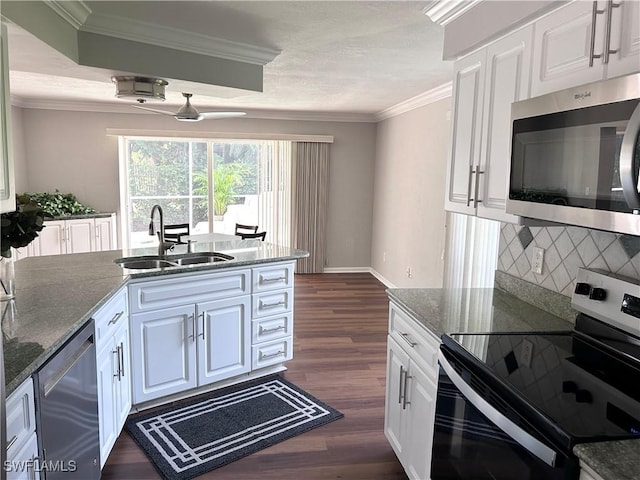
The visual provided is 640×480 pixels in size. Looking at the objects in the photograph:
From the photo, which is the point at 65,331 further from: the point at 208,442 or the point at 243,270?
the point at 243,270

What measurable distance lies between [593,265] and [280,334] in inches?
88.1

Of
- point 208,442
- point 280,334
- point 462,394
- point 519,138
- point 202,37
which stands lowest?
point 208,442

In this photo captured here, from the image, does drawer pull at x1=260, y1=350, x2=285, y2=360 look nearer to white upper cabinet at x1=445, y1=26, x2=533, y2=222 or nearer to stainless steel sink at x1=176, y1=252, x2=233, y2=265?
stainless steel sink at x1=176, y1=252, x2=233, y2=265

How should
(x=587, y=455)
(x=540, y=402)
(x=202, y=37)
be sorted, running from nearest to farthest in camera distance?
(x=587, y=455) → (x=540, y=402) → (x=202, y=37)

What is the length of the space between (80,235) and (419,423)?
526 centimetres

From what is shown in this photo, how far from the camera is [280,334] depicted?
11.4 feet

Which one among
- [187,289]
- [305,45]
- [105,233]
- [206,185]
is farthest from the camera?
[206,185]

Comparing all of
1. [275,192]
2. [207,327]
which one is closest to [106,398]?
[207,327]

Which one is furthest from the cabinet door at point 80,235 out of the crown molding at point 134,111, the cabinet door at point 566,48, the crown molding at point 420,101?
the cabinet door at point 566,48

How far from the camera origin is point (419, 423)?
203 centimetres

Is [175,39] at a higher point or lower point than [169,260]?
higher

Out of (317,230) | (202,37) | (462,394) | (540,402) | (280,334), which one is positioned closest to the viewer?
(540,402)

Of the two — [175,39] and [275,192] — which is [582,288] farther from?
[275,192]

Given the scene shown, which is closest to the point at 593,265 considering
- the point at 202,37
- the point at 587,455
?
the point at 587,455
